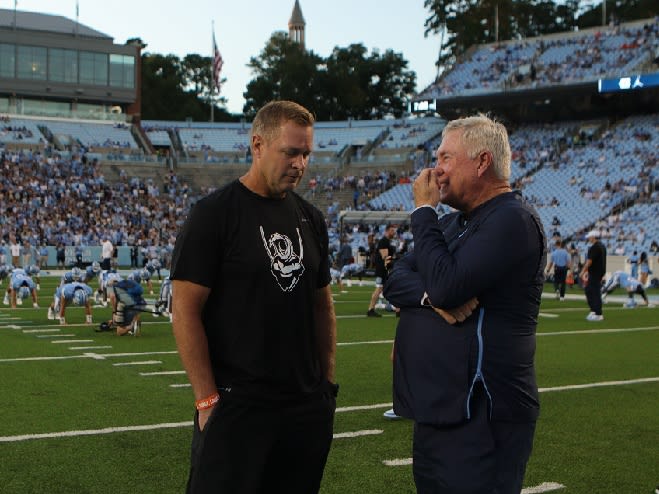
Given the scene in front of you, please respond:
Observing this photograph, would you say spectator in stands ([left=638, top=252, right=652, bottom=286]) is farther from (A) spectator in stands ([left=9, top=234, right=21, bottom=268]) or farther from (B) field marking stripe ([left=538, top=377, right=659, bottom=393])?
(A) spectator in stands ([left=9, top=234, right=21, bottom=268])

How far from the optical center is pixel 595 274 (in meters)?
15.6

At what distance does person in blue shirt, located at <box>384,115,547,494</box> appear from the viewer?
2.78 metres

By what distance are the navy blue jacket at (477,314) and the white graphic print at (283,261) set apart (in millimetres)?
411

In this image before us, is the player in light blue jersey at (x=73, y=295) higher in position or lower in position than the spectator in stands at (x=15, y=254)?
higher

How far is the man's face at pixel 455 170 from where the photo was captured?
9.55 feet

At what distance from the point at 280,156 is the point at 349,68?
75.4 m

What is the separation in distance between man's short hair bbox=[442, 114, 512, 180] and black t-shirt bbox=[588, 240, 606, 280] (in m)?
12.8

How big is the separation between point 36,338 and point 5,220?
90.9 feet

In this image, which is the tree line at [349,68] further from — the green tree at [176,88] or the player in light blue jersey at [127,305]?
the player in light blue jersey at [127,305]

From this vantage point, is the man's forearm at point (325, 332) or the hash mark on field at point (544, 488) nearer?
the man's forearm at point (325, 332)

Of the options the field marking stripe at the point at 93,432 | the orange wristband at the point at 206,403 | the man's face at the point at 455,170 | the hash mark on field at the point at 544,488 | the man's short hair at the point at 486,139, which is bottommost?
the field marking stripe at the point at 93,432

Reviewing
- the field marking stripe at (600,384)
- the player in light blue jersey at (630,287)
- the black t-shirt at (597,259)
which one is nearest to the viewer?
the field marking stripe at (600,384)

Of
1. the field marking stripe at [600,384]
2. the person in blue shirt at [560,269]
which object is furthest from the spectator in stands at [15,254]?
the field marking stripe at [600,384]

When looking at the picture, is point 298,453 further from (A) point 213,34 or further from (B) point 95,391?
(A) point 213,34
